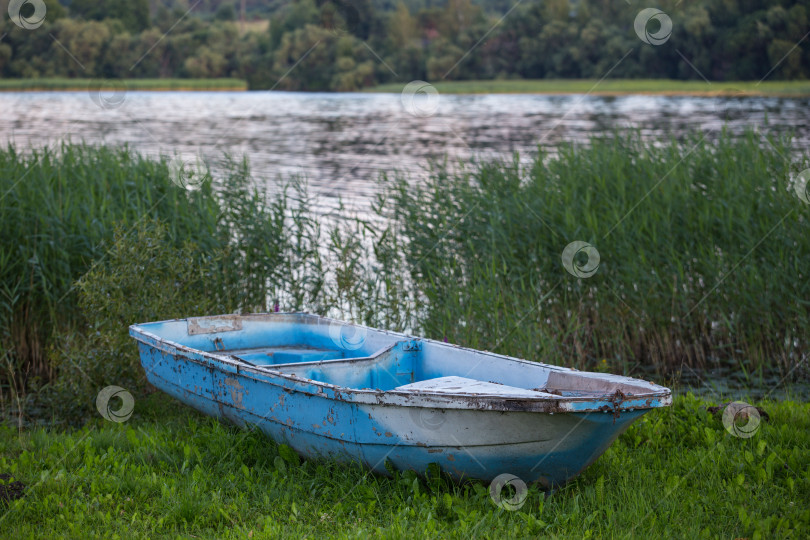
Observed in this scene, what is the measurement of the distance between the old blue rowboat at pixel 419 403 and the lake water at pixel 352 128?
7.69 metres

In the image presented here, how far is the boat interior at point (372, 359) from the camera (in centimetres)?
478

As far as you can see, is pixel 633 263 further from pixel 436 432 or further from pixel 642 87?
pixel 642 87

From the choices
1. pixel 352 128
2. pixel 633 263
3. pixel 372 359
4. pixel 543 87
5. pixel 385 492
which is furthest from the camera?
pixel 543 87

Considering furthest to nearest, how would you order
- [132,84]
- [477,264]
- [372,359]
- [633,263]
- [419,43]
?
[132,84] → [419,43] → [477,264] → [633,263] → [372,359]

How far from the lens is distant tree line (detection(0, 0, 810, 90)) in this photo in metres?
36.5

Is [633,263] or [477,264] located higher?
[633,263]

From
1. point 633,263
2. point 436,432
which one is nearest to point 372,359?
point 436,432

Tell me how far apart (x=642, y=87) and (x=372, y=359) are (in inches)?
1800

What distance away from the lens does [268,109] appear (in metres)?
47.1

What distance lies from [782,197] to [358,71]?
160 ft

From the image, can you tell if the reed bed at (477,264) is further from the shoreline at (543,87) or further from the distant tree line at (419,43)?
the shoreline at (543,87)

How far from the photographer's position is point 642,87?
47781mm

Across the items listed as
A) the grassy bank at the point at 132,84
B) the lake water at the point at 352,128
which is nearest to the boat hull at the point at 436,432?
the lake water at the point at 352,128

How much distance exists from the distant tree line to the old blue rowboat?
32834 millimetres
